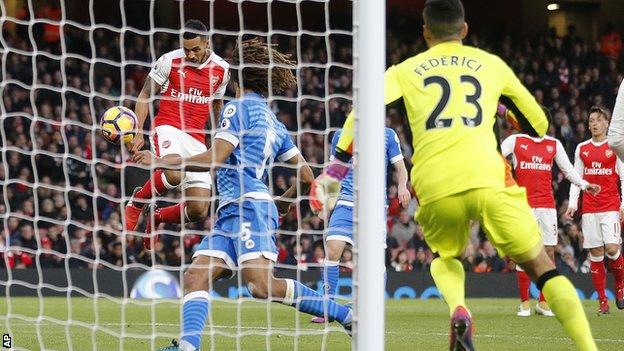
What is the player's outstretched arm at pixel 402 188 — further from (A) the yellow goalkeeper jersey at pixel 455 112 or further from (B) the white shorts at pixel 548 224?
(A) the yellow goalkeeper jersey at pixel 455 112

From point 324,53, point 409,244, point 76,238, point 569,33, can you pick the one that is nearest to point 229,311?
point 76,238

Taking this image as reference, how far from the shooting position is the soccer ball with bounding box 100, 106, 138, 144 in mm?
7699

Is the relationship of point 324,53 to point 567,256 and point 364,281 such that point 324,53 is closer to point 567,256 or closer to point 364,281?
point 567,256

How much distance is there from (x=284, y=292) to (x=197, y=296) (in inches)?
23.3

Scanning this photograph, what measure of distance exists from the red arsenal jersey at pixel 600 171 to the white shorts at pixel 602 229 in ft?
0.28

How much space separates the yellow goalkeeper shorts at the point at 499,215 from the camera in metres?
5.42

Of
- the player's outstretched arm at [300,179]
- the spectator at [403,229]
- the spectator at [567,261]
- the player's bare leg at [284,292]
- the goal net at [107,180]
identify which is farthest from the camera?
the spectator at [567,261]

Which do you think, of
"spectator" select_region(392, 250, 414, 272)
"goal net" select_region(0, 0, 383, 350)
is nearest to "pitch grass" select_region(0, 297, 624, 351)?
"goal net" select_region(0, 0, 383, 350)

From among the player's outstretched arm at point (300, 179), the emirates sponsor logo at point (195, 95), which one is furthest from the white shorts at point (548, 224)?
the player's outstretched arm at point (300, 179)

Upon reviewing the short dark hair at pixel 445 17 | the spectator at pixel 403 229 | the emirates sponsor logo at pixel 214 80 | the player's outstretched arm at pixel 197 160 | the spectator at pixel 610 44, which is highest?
the spectator at pixel 610 44

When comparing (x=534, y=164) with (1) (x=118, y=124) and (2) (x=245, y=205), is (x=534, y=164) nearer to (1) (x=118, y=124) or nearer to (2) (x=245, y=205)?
(1) (x=118, y=124)

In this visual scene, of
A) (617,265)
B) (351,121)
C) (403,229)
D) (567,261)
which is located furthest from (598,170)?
(351,121)

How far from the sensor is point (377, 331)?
4.96 metres

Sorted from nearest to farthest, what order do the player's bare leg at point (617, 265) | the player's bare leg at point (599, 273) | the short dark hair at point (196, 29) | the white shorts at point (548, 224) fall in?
the short dark hair at point (196, 29), the player's bare leg at point (599, 273), the white shorts at point (548, 224), the player's bare leg at point (617, 265)
